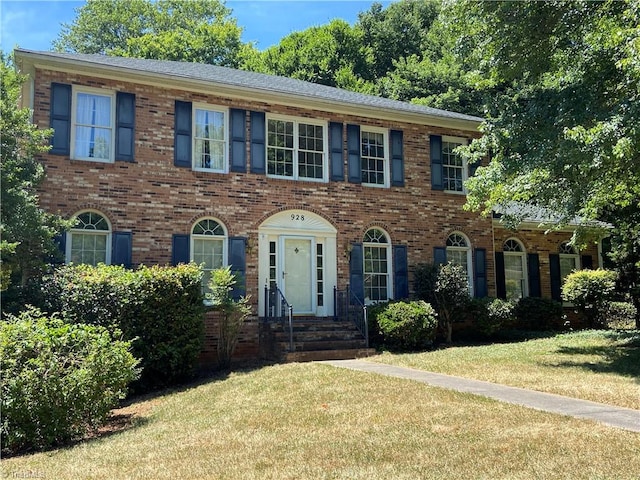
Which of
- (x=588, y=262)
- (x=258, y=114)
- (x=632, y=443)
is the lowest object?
(x=632, y=443)

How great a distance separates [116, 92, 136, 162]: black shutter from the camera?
44.5 feet

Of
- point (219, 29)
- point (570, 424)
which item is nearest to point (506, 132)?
point (570, 424)

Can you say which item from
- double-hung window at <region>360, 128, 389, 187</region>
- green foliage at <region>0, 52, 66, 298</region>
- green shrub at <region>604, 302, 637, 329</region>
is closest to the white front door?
double-hung window at <region>360, 128, 389, 187</region>

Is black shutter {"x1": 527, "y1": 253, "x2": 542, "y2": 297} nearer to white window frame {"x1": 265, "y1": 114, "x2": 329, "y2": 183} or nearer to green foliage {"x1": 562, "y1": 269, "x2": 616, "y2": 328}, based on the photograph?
green foliage {"x1": 562, "y1": 269, "x2": 616, "y2": 328}

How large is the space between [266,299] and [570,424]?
29.5ft

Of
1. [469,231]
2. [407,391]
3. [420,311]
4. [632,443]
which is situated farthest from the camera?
[469,231]

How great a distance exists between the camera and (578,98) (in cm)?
1093

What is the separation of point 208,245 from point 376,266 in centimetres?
455

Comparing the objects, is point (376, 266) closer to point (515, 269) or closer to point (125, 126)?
point (515, 269)

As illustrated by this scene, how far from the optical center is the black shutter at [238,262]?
14117 millimetres

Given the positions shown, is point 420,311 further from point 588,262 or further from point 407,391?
point 588,262

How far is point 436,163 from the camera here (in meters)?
17.1

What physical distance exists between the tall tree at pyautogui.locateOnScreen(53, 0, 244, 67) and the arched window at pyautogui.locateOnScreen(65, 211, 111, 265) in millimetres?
22999

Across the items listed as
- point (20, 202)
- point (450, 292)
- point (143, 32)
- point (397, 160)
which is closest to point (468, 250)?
point (450, 292)
